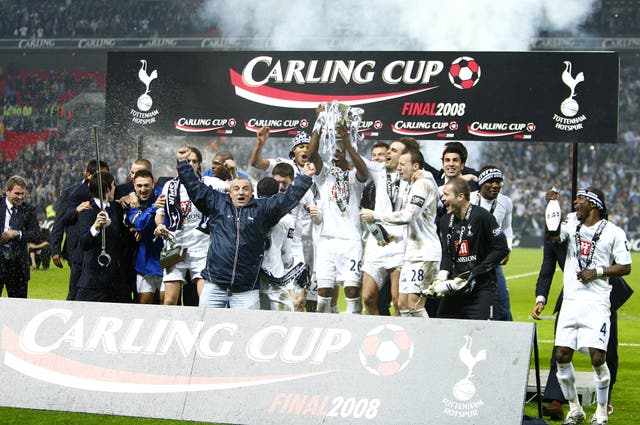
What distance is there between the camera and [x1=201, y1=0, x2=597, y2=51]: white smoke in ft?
119

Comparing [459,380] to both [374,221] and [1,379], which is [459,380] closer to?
[374,221]

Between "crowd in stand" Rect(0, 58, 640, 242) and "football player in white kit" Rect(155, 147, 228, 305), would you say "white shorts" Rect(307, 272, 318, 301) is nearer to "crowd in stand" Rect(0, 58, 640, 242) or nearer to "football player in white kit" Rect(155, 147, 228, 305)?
"football player in white kit" Rect(155, 147, 228, 305)

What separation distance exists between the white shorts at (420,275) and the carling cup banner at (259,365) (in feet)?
6.50

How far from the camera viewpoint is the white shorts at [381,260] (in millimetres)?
9195

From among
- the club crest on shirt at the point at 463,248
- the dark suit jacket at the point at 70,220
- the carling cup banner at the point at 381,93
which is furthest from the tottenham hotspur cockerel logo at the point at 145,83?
the club crest on shirt at the point at 463,248

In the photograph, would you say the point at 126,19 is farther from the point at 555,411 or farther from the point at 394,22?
the point at 555,411

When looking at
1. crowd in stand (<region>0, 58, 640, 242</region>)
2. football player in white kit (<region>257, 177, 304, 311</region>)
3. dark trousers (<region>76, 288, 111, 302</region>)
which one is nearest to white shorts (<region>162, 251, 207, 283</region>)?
dark trousers (<region>76, 288, 111, 302</region>)

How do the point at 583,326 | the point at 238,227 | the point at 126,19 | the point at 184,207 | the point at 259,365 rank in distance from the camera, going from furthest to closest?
the point at 126,19, the point at 184,207, the point at 238,227, the point at 583,326, the point at 259,365

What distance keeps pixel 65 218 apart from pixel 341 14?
29.8 metres

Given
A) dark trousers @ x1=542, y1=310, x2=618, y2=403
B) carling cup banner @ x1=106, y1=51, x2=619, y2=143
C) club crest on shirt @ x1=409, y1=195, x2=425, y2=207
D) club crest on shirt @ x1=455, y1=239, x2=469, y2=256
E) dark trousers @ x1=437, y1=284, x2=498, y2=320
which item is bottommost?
dark trousers @ x1=542, y1=310, x2=618, y2=403

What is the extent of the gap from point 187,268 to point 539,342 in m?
4.83

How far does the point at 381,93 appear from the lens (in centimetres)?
1063

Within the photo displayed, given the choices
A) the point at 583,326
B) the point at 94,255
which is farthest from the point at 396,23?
the point at 583,326

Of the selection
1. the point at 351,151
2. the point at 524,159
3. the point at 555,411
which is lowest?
the point at 555,411
